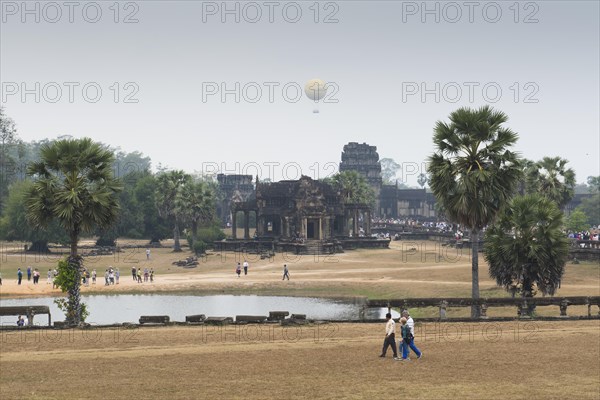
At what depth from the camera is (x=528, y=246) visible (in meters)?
36.8

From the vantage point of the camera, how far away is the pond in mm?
46344

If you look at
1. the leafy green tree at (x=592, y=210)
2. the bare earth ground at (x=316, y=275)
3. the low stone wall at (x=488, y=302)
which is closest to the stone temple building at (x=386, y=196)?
the leafy green tree at (x=592, y=210)

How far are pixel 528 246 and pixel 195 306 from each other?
24138 mm

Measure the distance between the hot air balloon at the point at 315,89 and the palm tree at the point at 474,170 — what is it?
143 meters

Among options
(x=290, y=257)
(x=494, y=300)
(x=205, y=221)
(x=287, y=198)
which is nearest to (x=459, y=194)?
(x=494, y=300)

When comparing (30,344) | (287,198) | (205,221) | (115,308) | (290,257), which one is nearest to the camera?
(30,344)

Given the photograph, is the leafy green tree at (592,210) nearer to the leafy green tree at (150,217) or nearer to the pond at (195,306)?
the leafy green tree at (150,217)

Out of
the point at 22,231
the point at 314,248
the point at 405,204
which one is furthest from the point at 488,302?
the point at 405,204

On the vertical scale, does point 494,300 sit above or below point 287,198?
below

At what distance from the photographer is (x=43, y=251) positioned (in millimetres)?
90750

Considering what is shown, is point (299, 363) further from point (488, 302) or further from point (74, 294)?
point (74, 294)

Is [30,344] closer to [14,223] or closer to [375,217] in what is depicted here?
[14,223]

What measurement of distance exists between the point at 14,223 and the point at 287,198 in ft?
126

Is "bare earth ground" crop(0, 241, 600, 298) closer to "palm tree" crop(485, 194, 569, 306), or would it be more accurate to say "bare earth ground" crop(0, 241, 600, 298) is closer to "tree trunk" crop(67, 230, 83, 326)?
"palm tree" crop(485, 194, 569, 306)
